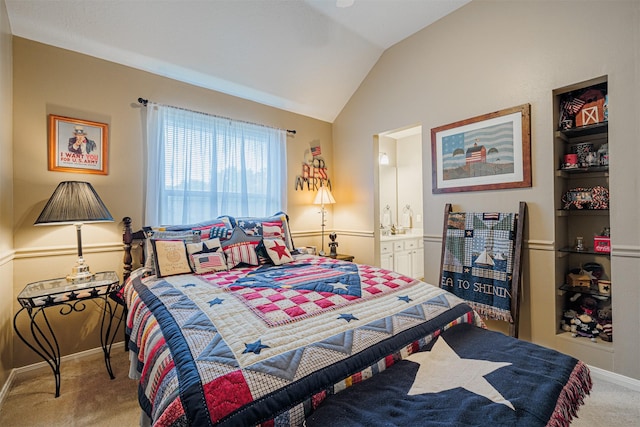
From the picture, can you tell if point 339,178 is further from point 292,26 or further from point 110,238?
point 110,238

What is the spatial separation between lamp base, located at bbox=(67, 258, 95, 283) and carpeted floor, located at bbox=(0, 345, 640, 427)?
2.34ft

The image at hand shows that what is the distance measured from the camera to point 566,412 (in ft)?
3.33

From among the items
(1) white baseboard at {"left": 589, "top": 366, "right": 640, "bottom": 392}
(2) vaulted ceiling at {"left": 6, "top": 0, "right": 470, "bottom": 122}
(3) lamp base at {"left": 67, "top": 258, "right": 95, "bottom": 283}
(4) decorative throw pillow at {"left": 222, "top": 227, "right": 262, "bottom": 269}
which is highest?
(2) vaulted ceiling at {"left": 6, "top": 0, "right": 470, "bottom": 122}

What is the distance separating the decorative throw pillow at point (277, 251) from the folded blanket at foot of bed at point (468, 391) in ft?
5.12

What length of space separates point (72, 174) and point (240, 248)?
4.83ft

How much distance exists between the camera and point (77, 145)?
7.82 ft

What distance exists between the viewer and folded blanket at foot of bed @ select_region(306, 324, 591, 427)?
912 mm

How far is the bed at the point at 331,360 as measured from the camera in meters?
0.91

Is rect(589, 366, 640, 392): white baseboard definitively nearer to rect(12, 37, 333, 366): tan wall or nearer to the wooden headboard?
the wooden headboard

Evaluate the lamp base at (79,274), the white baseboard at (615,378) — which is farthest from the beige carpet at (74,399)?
the white baseboard at (615,378)

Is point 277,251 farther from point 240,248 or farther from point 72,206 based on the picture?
point 72,206

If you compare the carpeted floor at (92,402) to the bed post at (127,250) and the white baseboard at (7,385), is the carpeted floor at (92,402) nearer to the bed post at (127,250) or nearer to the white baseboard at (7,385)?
the white baseboard at (7,385)

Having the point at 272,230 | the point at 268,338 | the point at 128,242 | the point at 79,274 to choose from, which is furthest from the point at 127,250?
the point at 268,338

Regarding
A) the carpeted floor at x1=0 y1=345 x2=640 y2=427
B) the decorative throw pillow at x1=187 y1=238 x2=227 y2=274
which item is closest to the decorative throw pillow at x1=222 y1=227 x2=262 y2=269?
the decorative throw pillow at x1=187 y1=238 x2=227 y2=274
